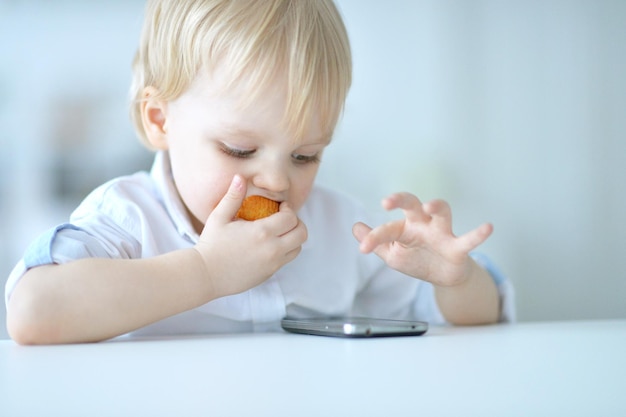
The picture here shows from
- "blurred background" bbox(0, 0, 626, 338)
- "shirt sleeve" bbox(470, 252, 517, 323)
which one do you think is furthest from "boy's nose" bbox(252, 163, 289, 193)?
"blurred background" bbox(0, 0, 626, 338)

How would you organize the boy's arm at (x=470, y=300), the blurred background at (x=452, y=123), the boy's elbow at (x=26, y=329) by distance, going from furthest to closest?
1. the blurred background at (x=452, y=123)
2. the boy's arm at (x=470, y=300)
3. the boy's elbow at (x=26, y=329)

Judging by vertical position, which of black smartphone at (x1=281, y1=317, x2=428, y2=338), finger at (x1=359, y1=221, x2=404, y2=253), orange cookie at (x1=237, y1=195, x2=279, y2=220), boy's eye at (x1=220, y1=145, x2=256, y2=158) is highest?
boy's eye at (x1=220, y1=145, x2=256, y2=158)

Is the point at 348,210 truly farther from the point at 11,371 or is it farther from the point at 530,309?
the point at 530,309

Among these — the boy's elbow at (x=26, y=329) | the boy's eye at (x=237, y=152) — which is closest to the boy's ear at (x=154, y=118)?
the boy's eye at (x=237, y=152)

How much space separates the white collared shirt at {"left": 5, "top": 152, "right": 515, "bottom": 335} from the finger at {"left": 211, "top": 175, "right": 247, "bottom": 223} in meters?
0.15

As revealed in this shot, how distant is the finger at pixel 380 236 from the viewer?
0.84m

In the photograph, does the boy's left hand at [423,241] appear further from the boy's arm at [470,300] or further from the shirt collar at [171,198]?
the shirt collar at [171,198]

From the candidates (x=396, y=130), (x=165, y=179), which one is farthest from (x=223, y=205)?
(x=396, y=130)

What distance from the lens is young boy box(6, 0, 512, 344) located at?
32.5 inches

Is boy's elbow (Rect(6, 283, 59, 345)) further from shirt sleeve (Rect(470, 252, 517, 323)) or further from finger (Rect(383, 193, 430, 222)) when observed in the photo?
shirt sleeve (Rect(470, 252, 517, 323))

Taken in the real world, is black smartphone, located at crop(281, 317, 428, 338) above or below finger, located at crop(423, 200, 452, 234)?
below

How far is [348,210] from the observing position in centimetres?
130

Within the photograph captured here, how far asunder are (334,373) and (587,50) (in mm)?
1872

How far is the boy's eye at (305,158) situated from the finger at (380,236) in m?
0.19
